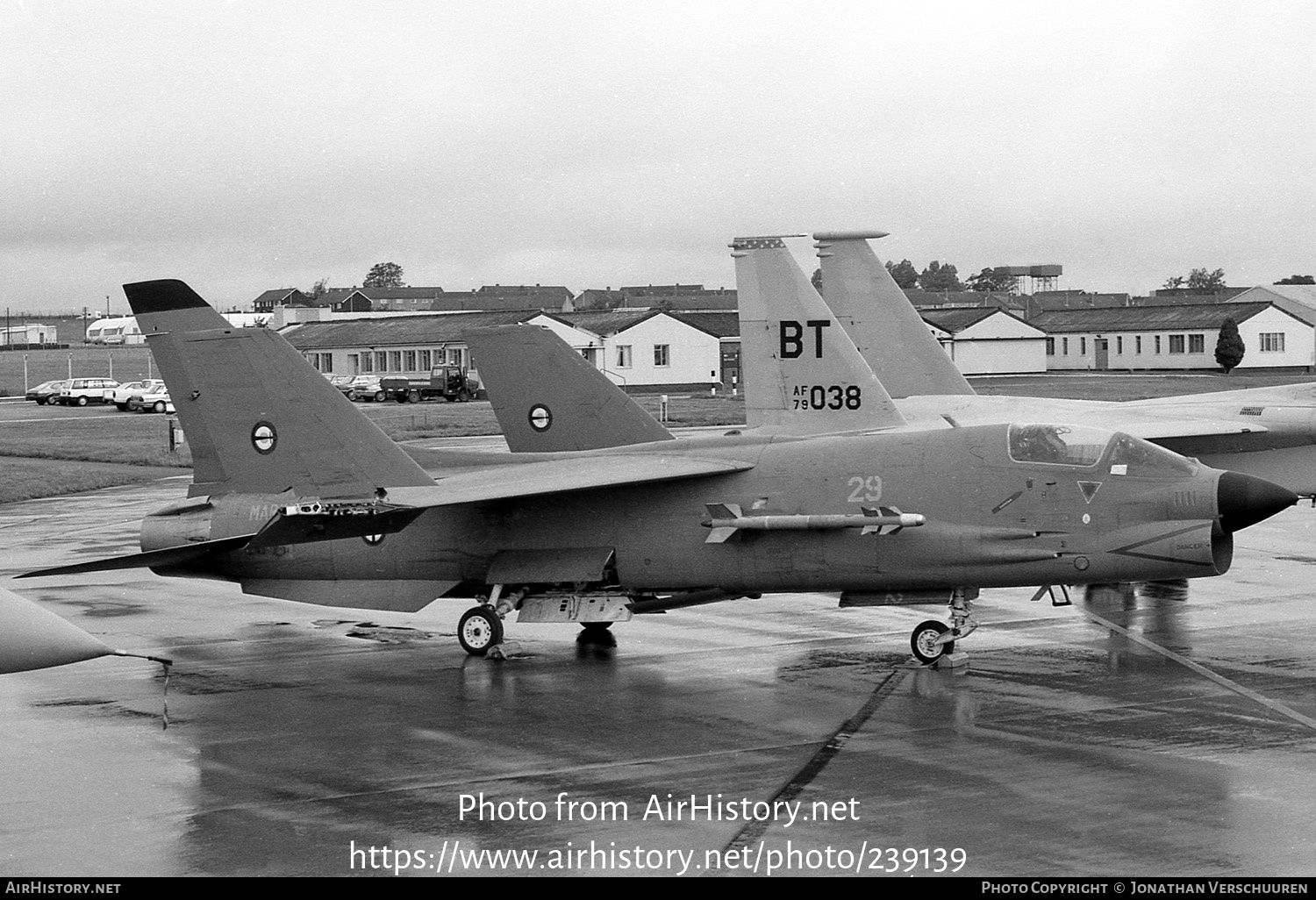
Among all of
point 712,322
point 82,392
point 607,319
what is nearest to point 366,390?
point 82,392

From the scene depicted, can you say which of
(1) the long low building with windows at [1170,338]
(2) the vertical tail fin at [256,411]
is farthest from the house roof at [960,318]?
(2) the vertical tail fin at [256,411]

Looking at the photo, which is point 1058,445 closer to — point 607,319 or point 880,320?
point 880,320

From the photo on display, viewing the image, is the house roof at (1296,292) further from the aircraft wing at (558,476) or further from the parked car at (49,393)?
the aircraft wing at (558,476)

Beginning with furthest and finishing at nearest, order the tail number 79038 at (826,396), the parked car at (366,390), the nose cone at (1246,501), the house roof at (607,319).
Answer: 1. the house roof at (607,319)
2. the parked car at (366,390)
3. the tail number 79038 at (826,396)
4. the nose cone at (1246,501)

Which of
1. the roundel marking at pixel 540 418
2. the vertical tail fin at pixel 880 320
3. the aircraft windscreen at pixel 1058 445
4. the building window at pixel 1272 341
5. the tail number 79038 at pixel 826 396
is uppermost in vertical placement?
the building window at pixel 1272 341

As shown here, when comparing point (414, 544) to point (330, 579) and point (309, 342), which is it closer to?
point (330, 579)

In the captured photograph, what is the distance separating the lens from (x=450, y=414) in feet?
202

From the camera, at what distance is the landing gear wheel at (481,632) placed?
15586 mm

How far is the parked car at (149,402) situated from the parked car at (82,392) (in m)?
7.04

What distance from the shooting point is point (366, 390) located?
250 ft

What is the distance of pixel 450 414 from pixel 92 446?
16.3m

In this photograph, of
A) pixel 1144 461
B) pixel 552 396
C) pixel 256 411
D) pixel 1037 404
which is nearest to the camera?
pixel 1144 461

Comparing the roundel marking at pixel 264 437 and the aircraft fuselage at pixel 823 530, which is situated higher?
the roundel marking at pixel 264 437

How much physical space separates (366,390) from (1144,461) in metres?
65.2
